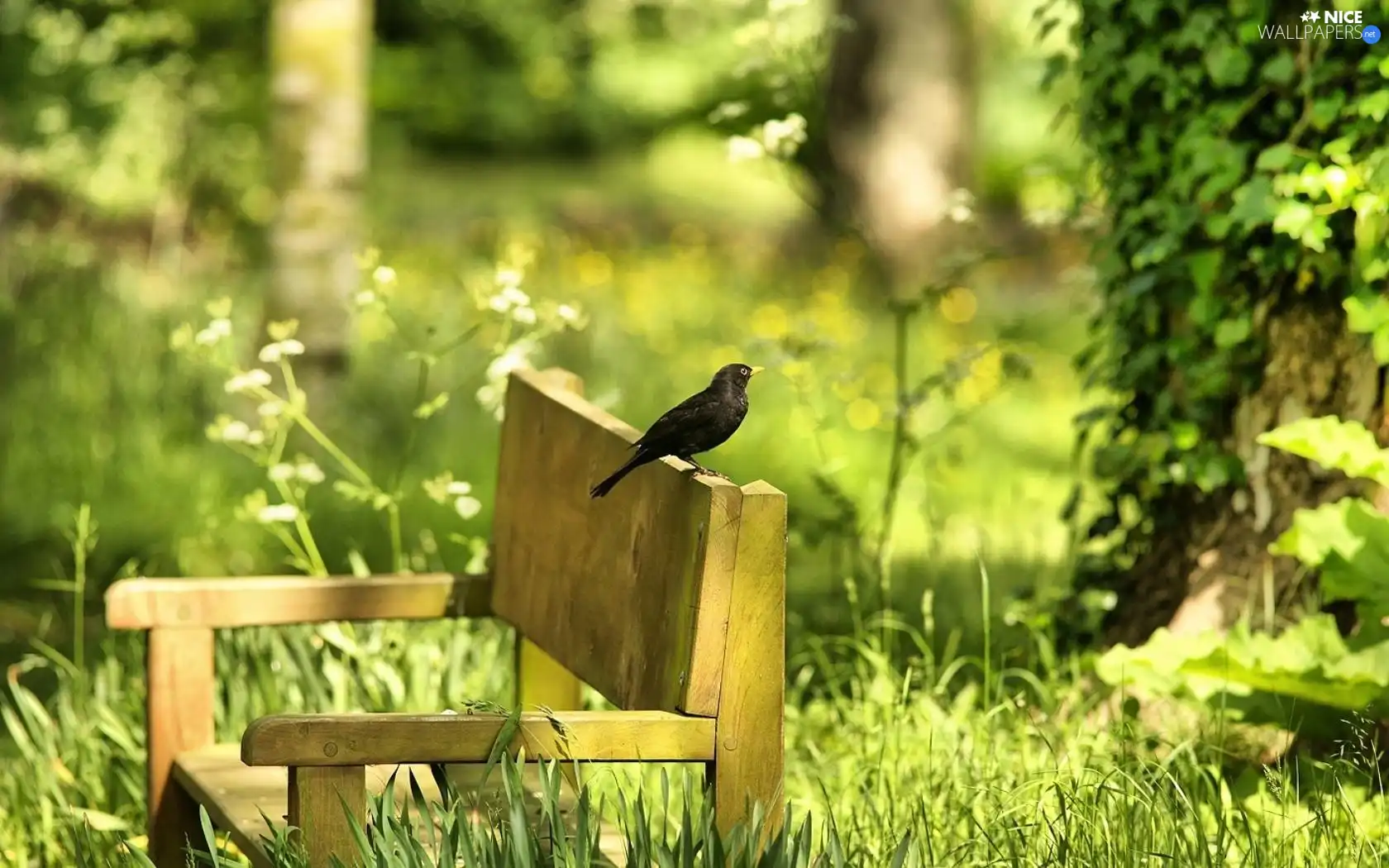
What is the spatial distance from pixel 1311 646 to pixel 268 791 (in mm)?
1942

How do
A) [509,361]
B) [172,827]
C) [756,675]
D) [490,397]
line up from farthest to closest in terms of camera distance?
[490,397], [509,361], [172,827], [756,675]

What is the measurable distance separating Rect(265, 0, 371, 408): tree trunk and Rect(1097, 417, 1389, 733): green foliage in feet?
12.7

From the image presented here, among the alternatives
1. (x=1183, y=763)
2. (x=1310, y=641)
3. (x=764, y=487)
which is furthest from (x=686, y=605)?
(x=1310, y=641)

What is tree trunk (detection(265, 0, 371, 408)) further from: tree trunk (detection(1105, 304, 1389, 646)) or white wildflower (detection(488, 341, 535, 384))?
tree trunk (detection(1105, 304, 1389, 646))

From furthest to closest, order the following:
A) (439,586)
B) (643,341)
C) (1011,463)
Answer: (643,341) → (1011,463) → (439,586)

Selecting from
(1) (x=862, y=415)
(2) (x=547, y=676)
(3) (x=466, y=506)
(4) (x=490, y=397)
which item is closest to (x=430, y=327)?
(3) (x=466, y=506)

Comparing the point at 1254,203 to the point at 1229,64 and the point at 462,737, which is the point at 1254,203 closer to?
the point at 1229,64

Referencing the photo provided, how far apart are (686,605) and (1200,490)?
182 cm

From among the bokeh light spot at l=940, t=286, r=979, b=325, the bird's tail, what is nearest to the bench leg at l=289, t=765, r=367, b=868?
the bird's tail

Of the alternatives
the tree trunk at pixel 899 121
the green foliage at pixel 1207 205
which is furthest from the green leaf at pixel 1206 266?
the tree trunk at pixel 899 121

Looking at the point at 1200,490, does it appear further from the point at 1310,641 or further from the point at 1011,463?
the point at 1011,463

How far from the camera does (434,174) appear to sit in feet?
65.4

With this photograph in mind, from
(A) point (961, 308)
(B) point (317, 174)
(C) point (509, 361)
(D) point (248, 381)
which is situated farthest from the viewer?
(A) point (961, 308)

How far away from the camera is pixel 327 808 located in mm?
2498
